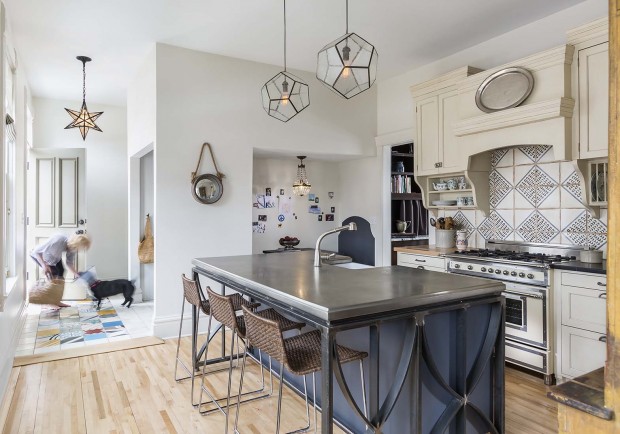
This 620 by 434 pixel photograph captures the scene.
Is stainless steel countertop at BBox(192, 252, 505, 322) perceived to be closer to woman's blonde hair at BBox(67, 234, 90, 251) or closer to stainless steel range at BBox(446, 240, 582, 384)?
stainless steel range at BBox(446, 240, 582, 384)

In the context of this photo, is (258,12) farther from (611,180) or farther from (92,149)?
(92,149)

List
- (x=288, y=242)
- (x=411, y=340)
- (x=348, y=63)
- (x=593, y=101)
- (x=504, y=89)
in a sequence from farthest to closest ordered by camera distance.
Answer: (x=288, y=242)
(x=504, y=89)
(x=593, y=101)
(x=348, y=63)
(x=411, y=340)

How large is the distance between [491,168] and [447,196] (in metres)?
0.63

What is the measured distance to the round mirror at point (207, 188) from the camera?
4.65 m

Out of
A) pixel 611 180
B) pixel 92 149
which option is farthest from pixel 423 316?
pixel 92 149

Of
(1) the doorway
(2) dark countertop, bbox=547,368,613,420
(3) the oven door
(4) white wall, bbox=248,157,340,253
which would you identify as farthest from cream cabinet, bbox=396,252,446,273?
(1) the doorway

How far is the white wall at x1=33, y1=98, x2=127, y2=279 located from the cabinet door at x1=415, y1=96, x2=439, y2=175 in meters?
4.95

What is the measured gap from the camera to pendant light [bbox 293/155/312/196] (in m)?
6.11

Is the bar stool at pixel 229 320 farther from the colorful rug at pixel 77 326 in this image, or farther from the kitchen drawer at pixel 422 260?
the colorful rug at pixel 77 326

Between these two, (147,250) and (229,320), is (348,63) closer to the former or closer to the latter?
(229,320)

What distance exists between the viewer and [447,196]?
193 inches

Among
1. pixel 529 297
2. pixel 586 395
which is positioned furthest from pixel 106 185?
pixel 586 395

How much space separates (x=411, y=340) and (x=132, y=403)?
6.88ft

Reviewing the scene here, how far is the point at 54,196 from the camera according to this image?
6.59m
